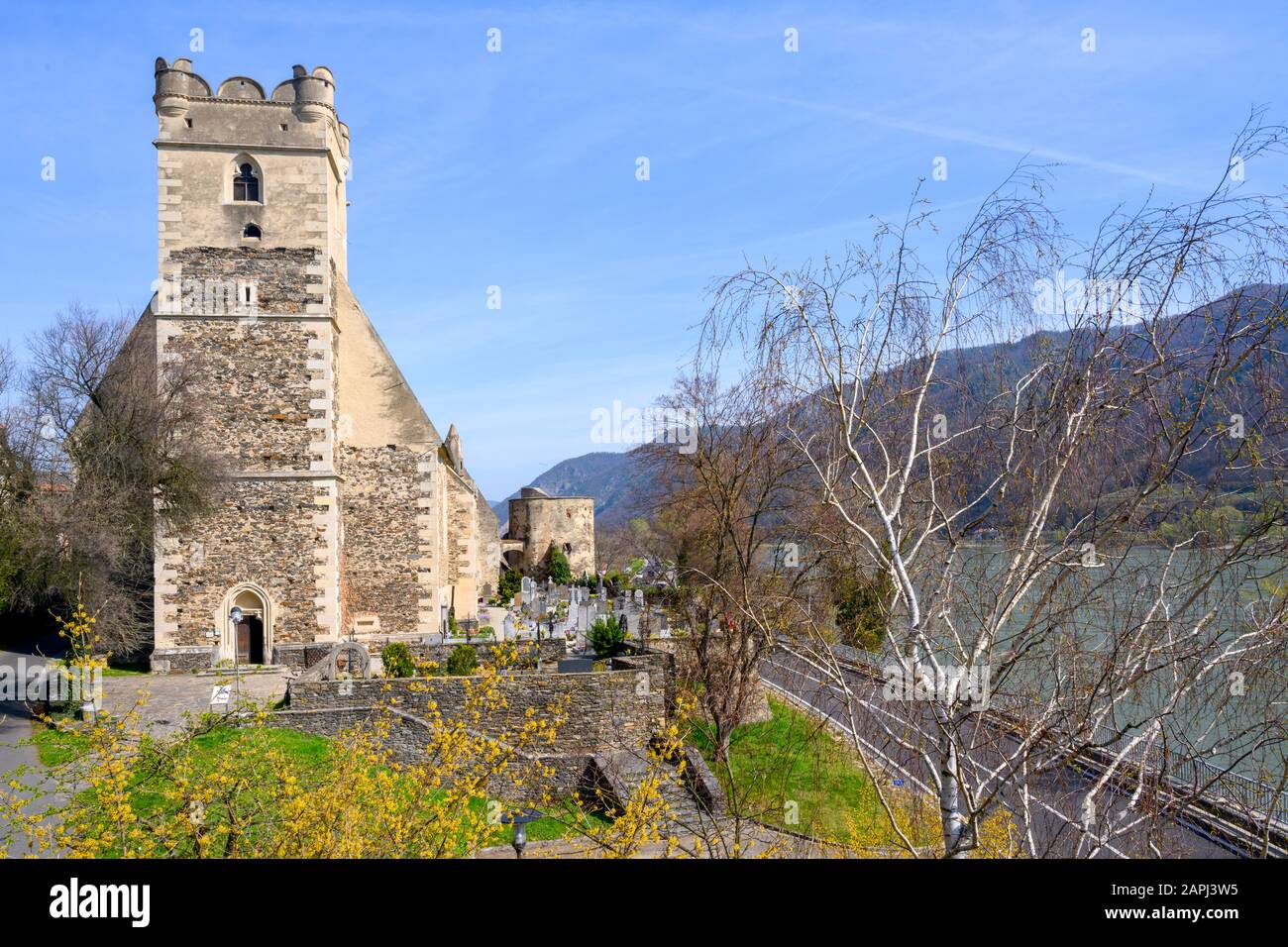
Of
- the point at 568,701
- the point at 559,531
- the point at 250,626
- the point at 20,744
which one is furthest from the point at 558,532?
the point at 20,744

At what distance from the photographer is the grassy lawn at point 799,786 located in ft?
35.5

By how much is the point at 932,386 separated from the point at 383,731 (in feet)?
15.9

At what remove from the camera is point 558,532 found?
61.2 meters

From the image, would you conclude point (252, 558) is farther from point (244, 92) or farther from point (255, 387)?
point (244, 92)

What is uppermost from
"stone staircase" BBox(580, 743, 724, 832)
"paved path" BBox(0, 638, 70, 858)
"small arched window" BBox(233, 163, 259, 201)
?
"small arched window" BBox(233, 163, 259, 201)

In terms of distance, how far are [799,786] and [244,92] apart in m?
21.6

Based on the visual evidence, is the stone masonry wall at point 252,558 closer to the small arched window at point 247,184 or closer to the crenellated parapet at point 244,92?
the small arched window at point 247,184

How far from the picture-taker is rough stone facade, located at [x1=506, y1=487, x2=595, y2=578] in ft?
201

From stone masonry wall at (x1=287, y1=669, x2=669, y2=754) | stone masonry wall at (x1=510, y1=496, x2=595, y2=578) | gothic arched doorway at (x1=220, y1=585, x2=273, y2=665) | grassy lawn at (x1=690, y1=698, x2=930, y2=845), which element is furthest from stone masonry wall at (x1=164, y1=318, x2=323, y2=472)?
stone masonry wall at (x1=510, y1=496, x2=595, y2=578)

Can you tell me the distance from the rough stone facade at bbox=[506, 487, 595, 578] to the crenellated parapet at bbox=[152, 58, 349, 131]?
124ft

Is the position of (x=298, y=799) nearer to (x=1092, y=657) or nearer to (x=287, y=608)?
(x=1092, y=657)

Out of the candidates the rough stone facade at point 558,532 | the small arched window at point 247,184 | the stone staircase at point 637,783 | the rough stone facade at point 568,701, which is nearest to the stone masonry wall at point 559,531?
the rough stone facade at point 558,532

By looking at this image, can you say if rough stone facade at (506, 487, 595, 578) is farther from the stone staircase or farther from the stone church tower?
the stone staircase
